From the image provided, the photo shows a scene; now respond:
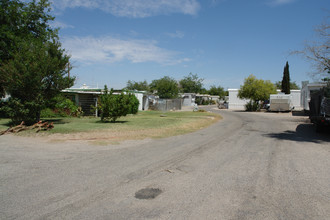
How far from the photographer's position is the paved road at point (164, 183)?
380 centimetres

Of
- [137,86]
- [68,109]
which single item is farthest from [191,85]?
[68,109]

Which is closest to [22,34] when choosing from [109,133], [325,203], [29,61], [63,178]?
[29,61]

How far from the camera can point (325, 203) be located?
4.11 meters

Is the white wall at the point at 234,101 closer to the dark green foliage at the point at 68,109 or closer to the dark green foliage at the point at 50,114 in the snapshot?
the dark green foliage at the point at 68,109

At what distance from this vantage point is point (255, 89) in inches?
1471

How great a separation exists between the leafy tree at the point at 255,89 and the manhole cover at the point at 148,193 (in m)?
35.6

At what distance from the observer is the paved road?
380cm

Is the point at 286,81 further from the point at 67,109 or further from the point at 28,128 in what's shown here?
the point at 28,128

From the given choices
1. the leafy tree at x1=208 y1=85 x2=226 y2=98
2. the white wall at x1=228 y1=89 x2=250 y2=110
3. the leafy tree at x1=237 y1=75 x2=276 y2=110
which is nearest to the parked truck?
the leafy tree at x1=237 y1=75 x2=276 y2=110

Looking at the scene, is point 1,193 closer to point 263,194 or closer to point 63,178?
point 63,178

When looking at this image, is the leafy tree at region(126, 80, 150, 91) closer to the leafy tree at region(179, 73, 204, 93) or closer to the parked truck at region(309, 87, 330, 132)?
the leafy tree at region(179, 73, 204, 93)

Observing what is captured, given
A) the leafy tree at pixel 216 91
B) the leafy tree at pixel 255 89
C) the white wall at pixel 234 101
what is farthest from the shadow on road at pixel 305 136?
the leafy tree at pixel 216 91

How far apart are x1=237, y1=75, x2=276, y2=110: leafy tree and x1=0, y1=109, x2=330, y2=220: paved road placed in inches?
1192

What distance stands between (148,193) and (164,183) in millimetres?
624
